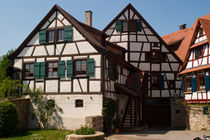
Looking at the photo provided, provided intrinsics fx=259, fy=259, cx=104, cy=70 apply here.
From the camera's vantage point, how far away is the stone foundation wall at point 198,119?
19.5m

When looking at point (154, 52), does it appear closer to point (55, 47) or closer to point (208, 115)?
point (208, 115)

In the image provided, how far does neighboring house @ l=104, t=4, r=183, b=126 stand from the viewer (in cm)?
2592

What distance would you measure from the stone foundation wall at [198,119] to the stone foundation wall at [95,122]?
8179 mm

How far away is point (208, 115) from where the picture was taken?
63.1ft

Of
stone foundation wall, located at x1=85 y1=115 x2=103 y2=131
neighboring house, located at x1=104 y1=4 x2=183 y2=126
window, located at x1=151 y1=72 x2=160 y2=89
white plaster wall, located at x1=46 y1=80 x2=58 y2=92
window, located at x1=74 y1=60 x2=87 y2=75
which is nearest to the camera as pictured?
stone foundation wall, located at x1=85 y1=115 x2=103 y2=131

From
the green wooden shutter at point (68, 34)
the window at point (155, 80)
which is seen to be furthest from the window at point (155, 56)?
the green wooden shutter at point (68, 34)

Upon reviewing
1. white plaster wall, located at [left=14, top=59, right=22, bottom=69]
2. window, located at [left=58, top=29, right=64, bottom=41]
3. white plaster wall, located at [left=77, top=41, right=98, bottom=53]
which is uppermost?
window, located at [left=58, top=29, right=64, bottom=41]

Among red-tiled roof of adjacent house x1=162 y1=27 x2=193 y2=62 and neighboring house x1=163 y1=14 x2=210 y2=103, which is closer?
neighboring house x1=163 y1=14 x2=210 y2=103

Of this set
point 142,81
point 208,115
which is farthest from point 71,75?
point 208,115

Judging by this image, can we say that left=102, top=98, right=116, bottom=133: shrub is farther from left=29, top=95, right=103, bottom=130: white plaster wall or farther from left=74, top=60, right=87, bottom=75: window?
left=74, top=60, right=87, bottom=75: window

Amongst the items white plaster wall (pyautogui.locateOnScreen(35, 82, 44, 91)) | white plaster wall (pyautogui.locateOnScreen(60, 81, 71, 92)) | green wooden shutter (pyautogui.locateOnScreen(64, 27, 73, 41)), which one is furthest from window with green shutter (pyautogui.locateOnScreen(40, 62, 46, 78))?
green wooden shutter (pyautogui.locateOnScreen(64, 27, 73, 41))

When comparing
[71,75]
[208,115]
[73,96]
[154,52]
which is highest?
[154,52]

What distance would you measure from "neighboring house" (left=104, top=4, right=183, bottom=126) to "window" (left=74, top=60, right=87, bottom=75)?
9045 mm

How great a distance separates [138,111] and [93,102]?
6001 millimetres
